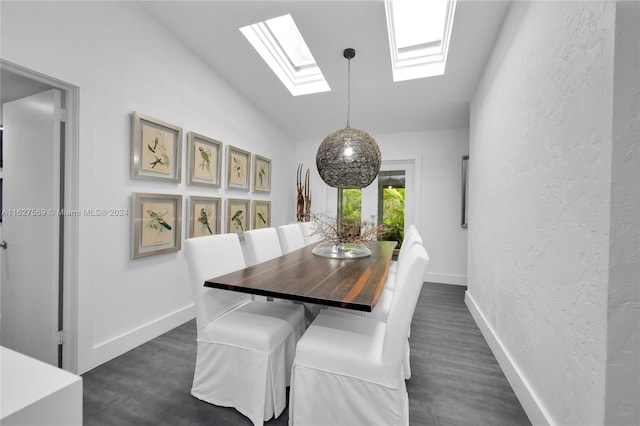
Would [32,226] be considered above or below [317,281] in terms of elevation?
above

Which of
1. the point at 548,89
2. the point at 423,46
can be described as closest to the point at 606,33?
the point at 548,89

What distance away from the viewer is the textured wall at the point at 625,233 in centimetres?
85

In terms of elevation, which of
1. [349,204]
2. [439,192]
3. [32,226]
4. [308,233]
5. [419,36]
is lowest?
[308,233]

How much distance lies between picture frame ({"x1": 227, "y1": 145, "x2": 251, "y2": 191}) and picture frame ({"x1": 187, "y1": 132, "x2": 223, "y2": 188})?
164 millimetres

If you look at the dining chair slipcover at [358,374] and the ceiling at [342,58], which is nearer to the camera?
the dining chair slipcover at [358,374]

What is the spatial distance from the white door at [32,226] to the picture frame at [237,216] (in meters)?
1.52

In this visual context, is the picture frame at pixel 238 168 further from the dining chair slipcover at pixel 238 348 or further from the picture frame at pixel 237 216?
the dining chair slipcover at pixel 238 348

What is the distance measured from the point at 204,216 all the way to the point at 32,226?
122cm

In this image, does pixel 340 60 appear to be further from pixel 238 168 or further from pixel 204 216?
pixel 204 216

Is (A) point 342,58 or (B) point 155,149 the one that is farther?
(A) point 342,58

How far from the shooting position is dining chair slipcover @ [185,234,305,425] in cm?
139

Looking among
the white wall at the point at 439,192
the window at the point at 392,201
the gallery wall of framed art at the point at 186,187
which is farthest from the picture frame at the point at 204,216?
the white wall at the point at 439,192

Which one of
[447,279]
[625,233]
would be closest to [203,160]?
[625,233]

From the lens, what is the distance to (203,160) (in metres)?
2.74
